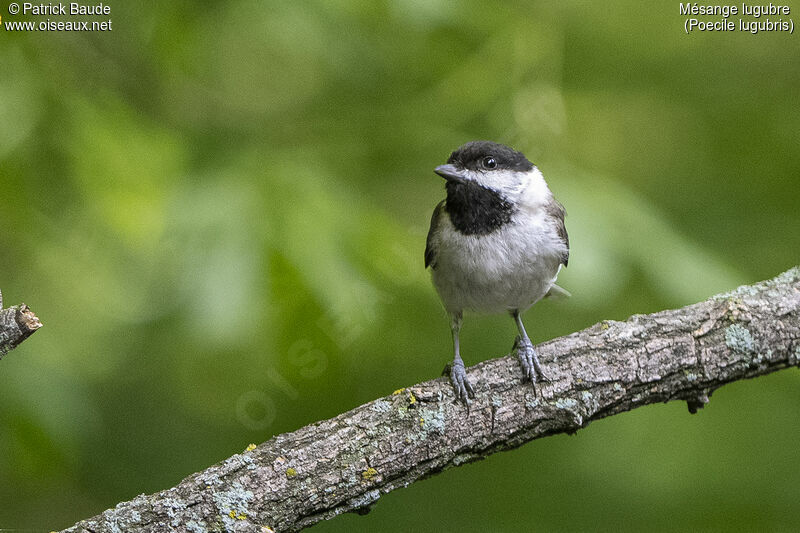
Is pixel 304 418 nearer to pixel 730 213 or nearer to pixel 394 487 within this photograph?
pixel 394 487

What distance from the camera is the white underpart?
2984mm

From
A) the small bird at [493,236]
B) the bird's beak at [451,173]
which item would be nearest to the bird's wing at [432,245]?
the small bird at [493,236]

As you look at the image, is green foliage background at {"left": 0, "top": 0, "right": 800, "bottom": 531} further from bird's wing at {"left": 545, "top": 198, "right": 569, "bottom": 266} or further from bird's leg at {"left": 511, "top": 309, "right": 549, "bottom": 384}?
bird's leg at {"left": 511, "top": 309, "right": 549, "bottom": 384}

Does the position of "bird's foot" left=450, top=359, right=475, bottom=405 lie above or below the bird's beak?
below

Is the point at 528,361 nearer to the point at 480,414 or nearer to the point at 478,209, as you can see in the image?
the point at 480,414

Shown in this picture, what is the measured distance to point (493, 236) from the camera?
9.89ft

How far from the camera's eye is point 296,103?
11.3ft

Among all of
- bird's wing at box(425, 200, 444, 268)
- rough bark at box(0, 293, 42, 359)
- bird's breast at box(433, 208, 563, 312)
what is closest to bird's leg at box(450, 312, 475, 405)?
bird's breast at box(433, 208, 563, 312)

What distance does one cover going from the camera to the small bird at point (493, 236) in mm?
2992

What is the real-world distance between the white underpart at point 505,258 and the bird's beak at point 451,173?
11 centimetres

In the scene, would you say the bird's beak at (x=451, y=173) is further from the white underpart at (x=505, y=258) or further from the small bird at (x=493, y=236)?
the white underpart at (x=505, y=258)

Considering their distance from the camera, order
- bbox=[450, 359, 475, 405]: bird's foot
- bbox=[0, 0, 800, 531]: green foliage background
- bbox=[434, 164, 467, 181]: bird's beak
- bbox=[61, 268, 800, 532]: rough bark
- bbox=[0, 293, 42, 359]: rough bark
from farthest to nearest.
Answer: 1. bbox=[434, 164, 467, 181]: bird's beak
2. bbox=[0, 0, 800, 531]: green foliage background
3. bbox=[450, 359, 475, 405]: bird's foot
4. bbox=[61, 268, 800, 532]: rough bark
5. bbox=[0, 293, 42, 359]: rough bark

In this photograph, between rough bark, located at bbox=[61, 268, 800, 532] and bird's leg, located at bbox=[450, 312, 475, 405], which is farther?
bird's leg, located at bbox=[450, 312, 475, 405]

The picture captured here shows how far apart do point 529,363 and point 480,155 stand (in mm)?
931
